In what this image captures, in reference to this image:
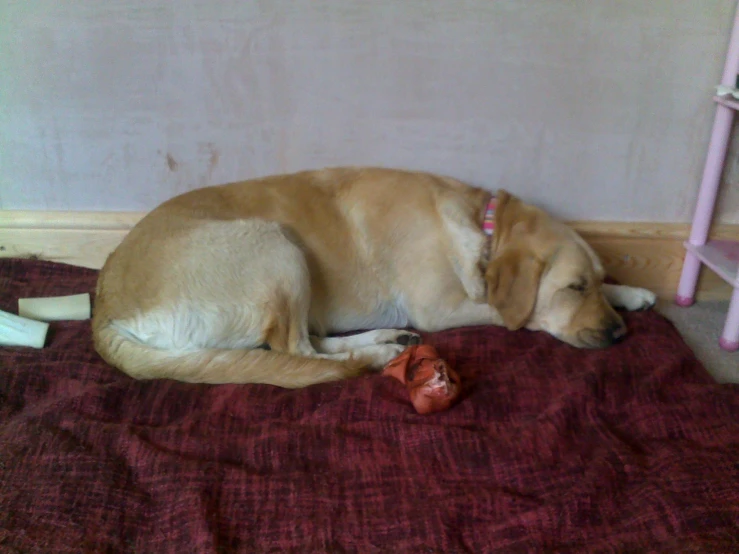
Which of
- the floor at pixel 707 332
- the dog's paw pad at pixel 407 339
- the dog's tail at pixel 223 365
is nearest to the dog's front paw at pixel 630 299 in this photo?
the floor at pixel 707 332

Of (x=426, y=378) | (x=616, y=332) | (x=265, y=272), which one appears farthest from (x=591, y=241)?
(x=265, y=272)

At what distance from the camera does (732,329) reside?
2.48 m

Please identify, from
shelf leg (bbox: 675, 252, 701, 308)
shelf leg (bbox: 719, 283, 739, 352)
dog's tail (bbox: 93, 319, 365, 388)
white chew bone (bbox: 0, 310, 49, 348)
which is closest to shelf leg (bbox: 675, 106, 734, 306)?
shelf leg (bbox: 675, 252, 701, 308)

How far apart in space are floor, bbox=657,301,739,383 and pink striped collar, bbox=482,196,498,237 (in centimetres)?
103

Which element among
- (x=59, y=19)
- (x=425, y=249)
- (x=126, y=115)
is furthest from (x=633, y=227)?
(x=59, y=19)

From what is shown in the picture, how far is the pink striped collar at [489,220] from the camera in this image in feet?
7.77

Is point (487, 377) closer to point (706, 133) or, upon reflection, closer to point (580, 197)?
point (580, 197)

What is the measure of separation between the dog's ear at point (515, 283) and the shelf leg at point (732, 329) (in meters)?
0.90

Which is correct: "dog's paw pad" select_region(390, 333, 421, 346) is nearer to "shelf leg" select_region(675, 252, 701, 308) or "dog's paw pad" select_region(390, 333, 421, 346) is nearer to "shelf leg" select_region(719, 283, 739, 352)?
"shelf leg" select_region(719, 283, 739, 352)

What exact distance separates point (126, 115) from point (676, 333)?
8.24 feet

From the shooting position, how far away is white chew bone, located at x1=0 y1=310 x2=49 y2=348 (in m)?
2.31

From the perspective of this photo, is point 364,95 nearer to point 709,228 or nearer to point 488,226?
point 488,226

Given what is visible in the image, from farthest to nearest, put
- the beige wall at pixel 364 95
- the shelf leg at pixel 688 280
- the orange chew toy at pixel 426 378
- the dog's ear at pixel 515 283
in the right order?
the shelf leg at pixel 688 280 → the beige wall at pixel 364 95 → the dog's ear at pixel 515 283 → the orange chew toy at pixel 426 378

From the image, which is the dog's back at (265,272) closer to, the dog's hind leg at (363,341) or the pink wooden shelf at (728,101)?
the dog's hind leg at (363,341)
